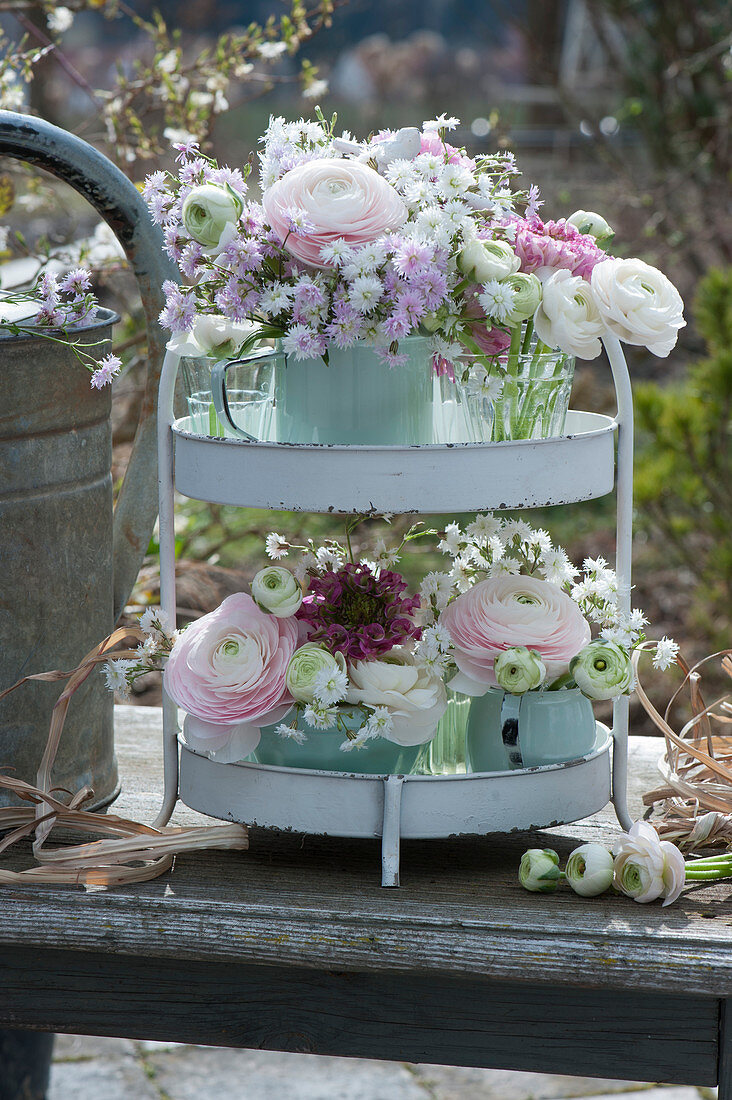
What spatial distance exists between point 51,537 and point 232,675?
0.95ft

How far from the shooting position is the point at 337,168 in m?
0.95

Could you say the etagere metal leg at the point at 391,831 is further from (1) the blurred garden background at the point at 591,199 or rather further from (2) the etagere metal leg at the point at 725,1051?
(1) the blurred garden background at the point at 591,199

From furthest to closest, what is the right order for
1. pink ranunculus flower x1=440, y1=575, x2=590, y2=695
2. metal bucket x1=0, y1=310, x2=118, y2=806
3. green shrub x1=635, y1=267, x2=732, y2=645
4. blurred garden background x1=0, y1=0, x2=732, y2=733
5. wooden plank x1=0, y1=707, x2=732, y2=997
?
green shrub x1=635, y1=267, x2=732, y2=645 → blurred garden background x1=0, y1=0, x2=732, y2=733 → metal bucket x1=0, y1=310, x2=118, y2=806 → pink ranunculus flower x1=440, y1=575, x2=590, y2=695 → wooden plank x1=0, y1=707, x2=732, y2=997

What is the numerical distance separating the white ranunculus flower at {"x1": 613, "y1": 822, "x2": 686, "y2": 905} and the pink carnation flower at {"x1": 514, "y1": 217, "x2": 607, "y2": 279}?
0.48 metres

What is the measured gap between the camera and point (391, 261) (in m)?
0.94

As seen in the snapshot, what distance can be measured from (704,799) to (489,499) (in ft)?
1.27

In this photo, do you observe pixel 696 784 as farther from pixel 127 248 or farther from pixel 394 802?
pixel 127 248

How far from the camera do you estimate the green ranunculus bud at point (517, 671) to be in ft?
3.29

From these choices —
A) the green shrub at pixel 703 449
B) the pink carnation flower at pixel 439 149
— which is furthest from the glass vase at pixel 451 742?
the green shrub at pixel 703 449

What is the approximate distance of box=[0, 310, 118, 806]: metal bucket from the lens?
3.74 ft

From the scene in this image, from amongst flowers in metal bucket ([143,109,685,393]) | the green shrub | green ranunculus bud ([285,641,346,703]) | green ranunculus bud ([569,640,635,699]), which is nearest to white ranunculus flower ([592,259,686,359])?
flowers in metal bucket ([143,109,685,393])

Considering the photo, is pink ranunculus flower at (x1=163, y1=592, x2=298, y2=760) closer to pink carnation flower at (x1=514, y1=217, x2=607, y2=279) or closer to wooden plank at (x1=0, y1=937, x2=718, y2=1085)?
wooden plank at (x1=0, y1=937, x2=718, y2=1085)

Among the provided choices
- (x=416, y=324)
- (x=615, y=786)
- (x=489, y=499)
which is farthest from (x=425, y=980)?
(x=416, y=324)

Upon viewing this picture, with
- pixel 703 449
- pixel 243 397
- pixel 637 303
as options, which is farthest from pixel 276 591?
pixel 703 449
